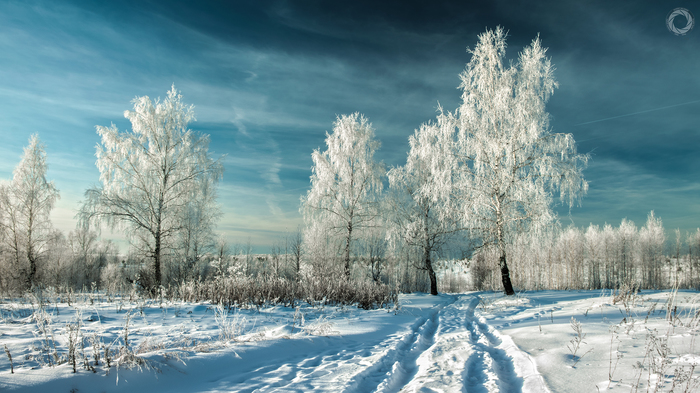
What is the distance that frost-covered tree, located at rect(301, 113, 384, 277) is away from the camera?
18234 millimetres

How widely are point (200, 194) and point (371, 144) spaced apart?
1029 centimetres

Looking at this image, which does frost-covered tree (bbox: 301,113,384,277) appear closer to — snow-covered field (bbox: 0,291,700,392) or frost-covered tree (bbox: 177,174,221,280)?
frost-covered tree (bbox: 177,174,221,280)

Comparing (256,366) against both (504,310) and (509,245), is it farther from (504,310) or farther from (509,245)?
(509,245)

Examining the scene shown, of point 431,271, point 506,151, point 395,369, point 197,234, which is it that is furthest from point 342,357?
point 197,234

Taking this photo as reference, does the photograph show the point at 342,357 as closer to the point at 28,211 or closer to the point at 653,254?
the point at 28,211

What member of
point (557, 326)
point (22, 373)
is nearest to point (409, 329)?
point (557, 326)

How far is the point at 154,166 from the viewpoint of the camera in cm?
1598

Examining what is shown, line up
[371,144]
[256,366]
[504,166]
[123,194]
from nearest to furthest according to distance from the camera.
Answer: [256,366]
[504,166]
[123,194]
[371,144]

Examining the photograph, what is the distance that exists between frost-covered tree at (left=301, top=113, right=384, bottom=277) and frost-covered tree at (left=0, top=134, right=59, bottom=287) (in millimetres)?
17954

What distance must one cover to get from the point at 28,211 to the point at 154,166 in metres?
12.1

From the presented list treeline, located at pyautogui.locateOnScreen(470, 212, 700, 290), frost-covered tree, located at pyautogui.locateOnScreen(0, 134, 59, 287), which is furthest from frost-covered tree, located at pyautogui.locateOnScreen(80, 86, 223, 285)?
treeline, located at pyautogui.locateOnScreen(470, 212, 700, 290)

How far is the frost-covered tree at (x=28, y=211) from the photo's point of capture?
20172 millimetres

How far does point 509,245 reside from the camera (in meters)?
13.7

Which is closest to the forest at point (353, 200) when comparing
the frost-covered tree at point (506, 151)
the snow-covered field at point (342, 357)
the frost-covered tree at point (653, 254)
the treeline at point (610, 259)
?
the frost-covered tree at point (506, 151)
